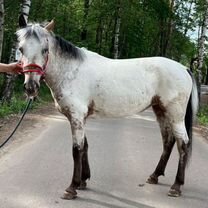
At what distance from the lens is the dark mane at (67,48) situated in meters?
5.14

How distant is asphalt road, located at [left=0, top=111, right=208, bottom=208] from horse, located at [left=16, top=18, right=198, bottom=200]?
23 cm

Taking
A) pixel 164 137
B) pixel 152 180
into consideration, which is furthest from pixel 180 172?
pixel 164 137

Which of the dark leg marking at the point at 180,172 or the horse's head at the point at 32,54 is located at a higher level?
the horse's head at the point at 32,54

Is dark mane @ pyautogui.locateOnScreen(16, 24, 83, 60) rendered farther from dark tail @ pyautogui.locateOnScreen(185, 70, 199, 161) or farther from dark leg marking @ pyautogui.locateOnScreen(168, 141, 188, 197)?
dark leg marking @ pyautogui.locateOnScreen(168, 141, 188, 197)

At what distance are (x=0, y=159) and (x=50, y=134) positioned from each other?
9.54 ft

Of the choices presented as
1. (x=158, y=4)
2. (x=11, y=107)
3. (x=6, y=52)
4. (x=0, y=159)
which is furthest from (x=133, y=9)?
(x=0, y=159)

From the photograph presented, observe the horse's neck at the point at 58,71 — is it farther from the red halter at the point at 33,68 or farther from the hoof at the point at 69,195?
the hoof at the point at 69,195

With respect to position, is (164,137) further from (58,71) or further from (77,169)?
(58,71)

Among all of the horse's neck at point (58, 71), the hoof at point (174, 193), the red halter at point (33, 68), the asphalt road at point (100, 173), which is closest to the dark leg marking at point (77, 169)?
the asphalt road at point (100, 173)

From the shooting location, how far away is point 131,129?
11062mm

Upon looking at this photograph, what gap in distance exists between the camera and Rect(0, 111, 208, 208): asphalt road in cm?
499

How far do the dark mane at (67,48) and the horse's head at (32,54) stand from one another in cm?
39

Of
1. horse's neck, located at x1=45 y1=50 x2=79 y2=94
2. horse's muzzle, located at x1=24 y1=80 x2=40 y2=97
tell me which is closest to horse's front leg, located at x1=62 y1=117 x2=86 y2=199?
horse's neck, located at x1=45 y1=50 x2=79 y2=94

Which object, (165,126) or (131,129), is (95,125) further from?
(165,126)
